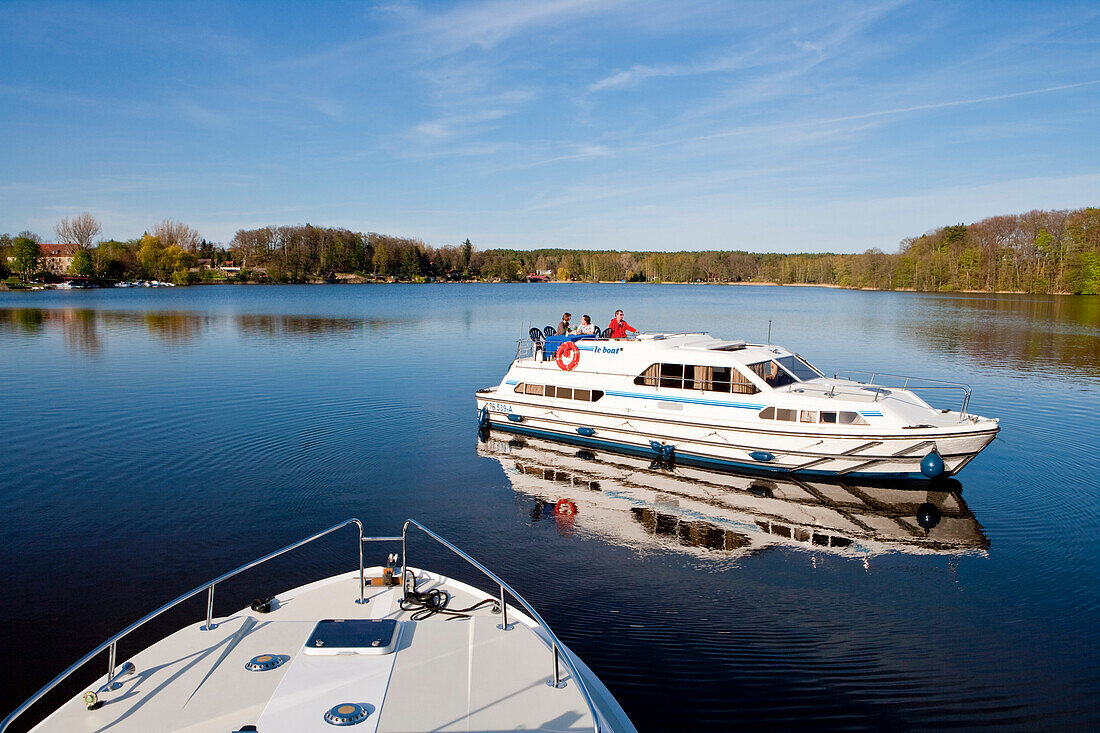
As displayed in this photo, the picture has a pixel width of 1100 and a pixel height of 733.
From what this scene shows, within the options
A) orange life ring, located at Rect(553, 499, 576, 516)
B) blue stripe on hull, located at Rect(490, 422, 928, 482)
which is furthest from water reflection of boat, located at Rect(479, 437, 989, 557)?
blue stripe on hull, located at Rect(490, 422, 928, 482)

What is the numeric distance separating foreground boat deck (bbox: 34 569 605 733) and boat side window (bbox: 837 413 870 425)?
12392 mm

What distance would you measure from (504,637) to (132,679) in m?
3.29

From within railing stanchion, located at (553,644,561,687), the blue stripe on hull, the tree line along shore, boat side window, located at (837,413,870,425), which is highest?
the tree line along shore

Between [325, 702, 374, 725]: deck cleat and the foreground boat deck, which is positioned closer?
[325, 702, 374, 725]: deck cleat

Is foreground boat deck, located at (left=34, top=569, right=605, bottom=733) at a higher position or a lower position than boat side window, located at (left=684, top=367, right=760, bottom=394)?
lower

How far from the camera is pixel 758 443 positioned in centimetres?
1700

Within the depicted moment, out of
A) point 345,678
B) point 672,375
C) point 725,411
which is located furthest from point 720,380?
point 345,678

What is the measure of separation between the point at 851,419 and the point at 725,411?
321 cm

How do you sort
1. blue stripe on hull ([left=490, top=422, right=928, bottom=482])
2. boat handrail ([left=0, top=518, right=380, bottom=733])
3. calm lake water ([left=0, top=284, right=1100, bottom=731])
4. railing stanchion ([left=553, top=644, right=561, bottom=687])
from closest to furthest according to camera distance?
boat handrail ([left=0, top=518, right=380, bottom=733]) < railing stanchion ([left=553, top=644, right=561, bottom=687]) < calm lake water ([left=0, top=284, right=1100, bottom=731]) < blue stripe on hull ([left=490, top=422, right=928, bottom=482])

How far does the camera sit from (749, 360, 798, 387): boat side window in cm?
1759

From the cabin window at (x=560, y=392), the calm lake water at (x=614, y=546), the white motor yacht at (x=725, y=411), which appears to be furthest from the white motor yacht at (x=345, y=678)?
the cabin window at (x=560, y=392)

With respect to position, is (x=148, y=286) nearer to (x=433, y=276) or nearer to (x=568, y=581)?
(x=433, y=276)

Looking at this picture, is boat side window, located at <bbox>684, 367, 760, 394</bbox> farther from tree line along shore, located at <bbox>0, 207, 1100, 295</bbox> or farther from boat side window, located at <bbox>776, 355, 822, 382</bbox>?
tree line along shore, located at <bbox>0, 207, 1100, 295</bbox>

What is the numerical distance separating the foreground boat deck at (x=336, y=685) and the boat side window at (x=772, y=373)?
12892mm
